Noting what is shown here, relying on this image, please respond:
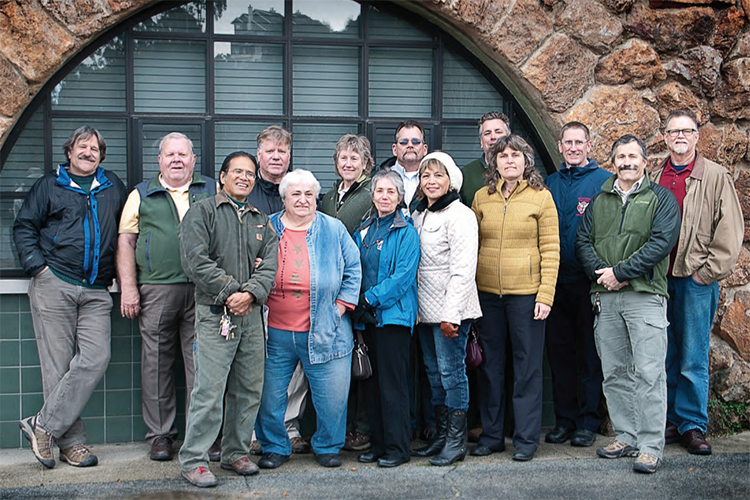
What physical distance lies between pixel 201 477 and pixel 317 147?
2437mm

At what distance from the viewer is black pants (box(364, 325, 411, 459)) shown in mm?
4680

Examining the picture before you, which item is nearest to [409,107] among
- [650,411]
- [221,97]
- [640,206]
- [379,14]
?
[379,14]

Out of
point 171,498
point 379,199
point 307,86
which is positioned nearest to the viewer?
point 171,498

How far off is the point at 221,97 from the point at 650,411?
11.4 feet

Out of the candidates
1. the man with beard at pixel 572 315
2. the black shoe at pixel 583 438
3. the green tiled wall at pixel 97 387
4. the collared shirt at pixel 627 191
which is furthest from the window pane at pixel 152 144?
the black shoe at pixel 583 438

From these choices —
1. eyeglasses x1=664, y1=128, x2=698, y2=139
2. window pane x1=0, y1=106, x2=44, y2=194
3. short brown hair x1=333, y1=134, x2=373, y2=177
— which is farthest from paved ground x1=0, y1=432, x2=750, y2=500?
eyeglasses x1=664, y1=128, x2=698, y2=139

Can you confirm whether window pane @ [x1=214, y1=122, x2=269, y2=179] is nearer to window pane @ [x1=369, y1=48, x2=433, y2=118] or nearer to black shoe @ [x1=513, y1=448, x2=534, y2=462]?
window pane @ [x1=369, y1=48, x2=433, y2=118]

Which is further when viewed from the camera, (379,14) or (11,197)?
(379,14)

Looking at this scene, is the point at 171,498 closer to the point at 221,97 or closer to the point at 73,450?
the point at 73,450

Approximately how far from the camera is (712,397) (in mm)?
5566

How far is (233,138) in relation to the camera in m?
5.55

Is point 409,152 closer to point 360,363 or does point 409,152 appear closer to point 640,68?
point 360,363

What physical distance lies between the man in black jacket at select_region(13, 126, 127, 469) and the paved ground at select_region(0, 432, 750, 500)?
24cm

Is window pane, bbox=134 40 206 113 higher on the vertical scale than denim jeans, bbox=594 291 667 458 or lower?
higher
